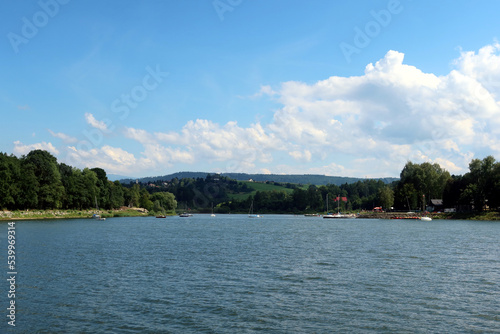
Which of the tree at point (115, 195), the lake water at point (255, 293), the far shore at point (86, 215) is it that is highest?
the tree at point (115, 195)

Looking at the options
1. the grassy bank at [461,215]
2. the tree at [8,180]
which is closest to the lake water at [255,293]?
the tree at [8,180]

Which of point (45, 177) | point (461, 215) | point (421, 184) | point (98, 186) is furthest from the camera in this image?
point (421, 184)

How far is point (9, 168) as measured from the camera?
364 feet

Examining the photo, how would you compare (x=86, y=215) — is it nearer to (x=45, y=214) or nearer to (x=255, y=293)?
(x=45, y=214)

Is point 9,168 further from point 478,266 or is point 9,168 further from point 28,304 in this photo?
point 478,266

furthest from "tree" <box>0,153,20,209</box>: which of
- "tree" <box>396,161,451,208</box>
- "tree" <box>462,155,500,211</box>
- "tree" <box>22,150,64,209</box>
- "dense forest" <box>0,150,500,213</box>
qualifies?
"tree" <box>396,161,451,208</box>

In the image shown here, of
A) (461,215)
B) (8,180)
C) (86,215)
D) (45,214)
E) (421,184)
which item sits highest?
(421,184)

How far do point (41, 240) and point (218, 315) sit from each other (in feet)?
156

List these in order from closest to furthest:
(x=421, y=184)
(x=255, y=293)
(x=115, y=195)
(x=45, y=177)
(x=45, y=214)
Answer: (x=255, y=293) → (x=45, y=177) → (x=45, y=214) → (x=421, y=184) → (x=115, y=195)

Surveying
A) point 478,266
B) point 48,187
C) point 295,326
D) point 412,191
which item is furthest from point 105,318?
point 412,191

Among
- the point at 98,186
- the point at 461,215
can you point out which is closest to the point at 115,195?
the point at 98,186

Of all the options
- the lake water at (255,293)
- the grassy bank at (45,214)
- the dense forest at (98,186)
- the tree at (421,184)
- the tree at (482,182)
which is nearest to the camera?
the lake water at (255,293)

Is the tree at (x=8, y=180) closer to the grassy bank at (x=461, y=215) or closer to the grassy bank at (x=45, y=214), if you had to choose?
the grassy bank at (x=45, y=214)

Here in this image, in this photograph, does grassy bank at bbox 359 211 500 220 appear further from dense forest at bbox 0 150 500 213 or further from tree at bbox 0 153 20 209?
tree at bbox 0 153 20 209
